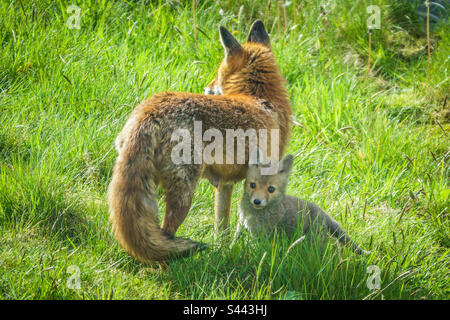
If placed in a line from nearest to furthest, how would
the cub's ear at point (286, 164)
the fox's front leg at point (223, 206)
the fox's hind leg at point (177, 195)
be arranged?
the fox's hind leg at point (177, 195) < the cub's ear at point (286, 164) < the fox's front leg at point (223, 206)

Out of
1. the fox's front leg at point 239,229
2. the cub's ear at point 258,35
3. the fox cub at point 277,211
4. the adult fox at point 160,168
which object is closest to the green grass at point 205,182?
the fox's front leg at point 239,229

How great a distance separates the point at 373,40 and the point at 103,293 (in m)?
5.37

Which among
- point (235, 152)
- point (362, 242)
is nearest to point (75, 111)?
point (235, 152)

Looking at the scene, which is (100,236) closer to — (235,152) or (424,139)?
(235,152)

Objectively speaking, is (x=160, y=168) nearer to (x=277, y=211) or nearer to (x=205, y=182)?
(x=277, y=211)

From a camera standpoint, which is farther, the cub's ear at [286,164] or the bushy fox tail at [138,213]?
the cub's ear at [286,164]

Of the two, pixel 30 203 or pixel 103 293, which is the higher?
pixel 30 203

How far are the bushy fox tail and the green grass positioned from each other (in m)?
0.28

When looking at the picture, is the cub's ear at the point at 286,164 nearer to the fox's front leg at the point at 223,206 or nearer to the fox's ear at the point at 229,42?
the fox's front leg at the point at 223,206

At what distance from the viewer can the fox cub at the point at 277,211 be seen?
4.16 metres

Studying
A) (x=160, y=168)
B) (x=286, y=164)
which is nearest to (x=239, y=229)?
(x=286, y=164)

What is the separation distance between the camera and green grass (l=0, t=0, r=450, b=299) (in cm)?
373

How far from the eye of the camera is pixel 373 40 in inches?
286

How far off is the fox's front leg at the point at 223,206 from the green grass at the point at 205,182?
188mm
